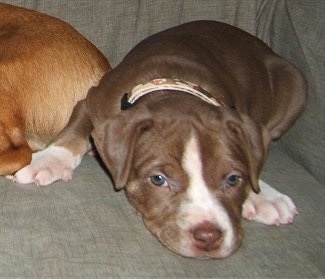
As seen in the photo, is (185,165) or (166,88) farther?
(166,88)

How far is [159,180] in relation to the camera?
96.3 inches

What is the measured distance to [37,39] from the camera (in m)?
3.02

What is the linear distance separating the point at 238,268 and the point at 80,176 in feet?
2.58

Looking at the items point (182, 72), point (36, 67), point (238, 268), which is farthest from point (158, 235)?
point (36, 67)

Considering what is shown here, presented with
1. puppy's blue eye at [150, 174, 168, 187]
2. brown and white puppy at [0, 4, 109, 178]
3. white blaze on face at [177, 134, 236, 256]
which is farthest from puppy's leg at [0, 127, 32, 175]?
white blaze on face at [177, 134, 236, 256]

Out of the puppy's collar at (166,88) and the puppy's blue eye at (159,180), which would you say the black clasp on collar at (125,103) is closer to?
the puppy's collar at (166,88)

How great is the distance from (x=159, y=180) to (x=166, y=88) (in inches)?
15.7

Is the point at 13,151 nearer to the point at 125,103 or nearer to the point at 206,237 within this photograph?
the point at 125,103

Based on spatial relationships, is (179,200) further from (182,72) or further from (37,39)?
(37,39)

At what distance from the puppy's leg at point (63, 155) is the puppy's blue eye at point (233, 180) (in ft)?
2.02

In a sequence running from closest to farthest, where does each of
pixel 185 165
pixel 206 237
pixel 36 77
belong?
pixel 206 237
pixel 185 165
pixel 36 77

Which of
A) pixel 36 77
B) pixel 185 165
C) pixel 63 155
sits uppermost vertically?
pixel 185 165

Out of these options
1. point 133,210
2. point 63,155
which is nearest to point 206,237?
point 133,210

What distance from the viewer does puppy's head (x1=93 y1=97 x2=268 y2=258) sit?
7.61 ft
